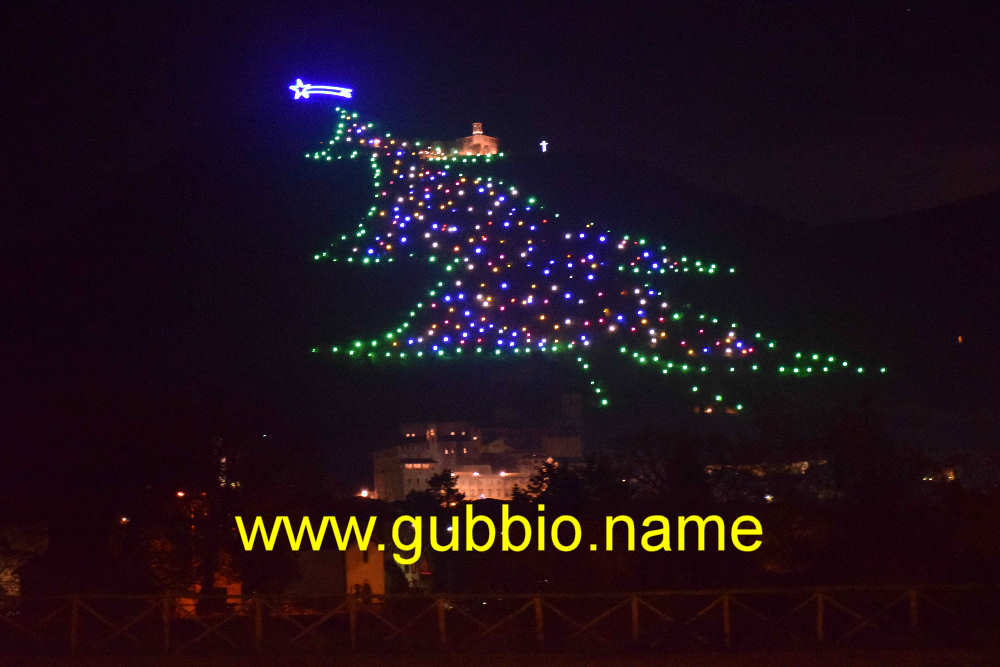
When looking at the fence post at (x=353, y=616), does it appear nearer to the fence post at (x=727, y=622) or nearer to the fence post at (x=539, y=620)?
the fence post at (x=539, y=620)

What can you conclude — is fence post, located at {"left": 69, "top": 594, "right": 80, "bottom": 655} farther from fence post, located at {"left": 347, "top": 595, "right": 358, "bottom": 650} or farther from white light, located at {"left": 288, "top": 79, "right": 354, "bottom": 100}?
white light, located at {"left": 288, "top": 79, "right": 354, "bottom": 100}

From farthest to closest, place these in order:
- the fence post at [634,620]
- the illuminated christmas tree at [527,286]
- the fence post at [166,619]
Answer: the illuminated christmas tree at [527,286], the fence post at [166,619], the fence post at [634,620]

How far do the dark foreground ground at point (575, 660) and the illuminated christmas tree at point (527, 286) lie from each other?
3264 centimetres

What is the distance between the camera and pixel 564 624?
34.7 feet

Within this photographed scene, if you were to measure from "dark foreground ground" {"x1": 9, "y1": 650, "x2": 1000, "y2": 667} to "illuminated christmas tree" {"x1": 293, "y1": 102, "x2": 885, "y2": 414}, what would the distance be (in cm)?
3264

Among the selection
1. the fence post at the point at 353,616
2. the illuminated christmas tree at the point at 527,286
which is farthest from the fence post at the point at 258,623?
the illuminated christmas tree at the point at 527,286

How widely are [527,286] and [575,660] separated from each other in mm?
45736

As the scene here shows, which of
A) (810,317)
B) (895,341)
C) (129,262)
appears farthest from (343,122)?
(895,341)

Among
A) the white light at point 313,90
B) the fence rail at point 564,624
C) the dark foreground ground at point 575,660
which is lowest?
the dark foreground ground at point 575,660

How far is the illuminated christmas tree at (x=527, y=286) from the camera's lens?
45906mm

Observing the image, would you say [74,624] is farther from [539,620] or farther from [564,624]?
[564,624]

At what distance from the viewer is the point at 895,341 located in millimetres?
54875

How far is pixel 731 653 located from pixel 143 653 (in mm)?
5850

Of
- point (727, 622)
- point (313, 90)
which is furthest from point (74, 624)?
point (313, 90)
